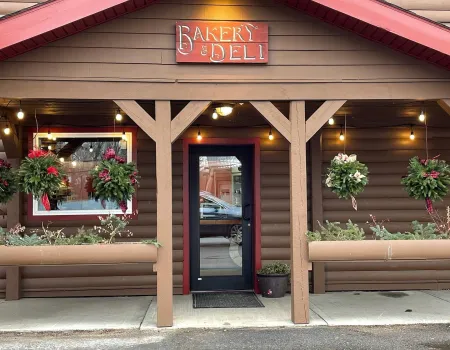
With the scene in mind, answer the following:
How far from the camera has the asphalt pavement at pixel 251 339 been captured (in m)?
4.57

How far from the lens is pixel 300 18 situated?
5.31 metres

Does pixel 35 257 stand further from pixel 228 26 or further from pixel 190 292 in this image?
pixel 228 26

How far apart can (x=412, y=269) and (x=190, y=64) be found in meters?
4.49

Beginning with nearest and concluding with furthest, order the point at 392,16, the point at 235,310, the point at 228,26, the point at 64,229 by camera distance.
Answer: the point at 392,16 → the point at 228,26 → the point at 235,310 → the point at 64,229

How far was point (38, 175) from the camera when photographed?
5.07 metres

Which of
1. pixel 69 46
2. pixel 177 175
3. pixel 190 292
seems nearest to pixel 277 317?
pixel 190 292

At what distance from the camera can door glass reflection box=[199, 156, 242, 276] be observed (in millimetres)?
7047

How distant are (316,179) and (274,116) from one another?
6.56ft

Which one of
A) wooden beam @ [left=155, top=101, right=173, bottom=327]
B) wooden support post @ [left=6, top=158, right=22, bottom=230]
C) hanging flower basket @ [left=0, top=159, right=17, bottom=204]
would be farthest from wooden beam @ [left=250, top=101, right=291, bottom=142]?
wooden support post @ [left=6, top=158, right=22, bottom=230]

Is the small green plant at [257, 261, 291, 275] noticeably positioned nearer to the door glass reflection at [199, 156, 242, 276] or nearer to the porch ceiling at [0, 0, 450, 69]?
the door glass reflection at [199, 156, 242, 276]

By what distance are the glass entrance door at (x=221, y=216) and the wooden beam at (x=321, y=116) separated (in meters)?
1.92

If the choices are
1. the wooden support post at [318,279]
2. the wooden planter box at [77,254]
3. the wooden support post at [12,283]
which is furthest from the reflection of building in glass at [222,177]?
the wooden support post at [12,283]

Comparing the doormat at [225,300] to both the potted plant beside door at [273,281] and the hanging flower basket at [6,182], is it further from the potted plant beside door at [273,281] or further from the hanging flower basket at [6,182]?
the hanging flower basket at [6,182]

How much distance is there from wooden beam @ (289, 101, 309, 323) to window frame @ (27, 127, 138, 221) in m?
2.51
